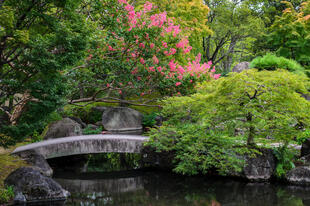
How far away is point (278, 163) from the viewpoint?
334 inches

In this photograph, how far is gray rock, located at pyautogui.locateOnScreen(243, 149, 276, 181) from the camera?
27.4 ft

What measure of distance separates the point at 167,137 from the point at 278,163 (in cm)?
338

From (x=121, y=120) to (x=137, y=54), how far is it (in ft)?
20.6

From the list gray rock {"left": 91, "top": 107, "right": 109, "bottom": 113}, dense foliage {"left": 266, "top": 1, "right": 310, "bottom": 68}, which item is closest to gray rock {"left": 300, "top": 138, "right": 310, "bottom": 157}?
dense foliage {"left": 266, "top": 1, "right": 310, "bottom": 68}

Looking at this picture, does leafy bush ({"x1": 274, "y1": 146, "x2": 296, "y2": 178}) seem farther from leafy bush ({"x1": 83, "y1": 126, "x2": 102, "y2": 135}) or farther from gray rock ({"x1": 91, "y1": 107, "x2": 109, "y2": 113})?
gray rock ({"x1": 91, "y1": 107, "x2": 109, "y2": 113})

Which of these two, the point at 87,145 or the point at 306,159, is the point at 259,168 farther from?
the point at 87,145

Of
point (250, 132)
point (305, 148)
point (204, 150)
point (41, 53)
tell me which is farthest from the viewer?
point (305, 148)

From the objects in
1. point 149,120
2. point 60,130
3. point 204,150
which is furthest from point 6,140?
point 149,120

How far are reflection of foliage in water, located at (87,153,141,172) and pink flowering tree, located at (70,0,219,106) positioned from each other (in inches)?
97.5

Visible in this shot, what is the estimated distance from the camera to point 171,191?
750 centimetres

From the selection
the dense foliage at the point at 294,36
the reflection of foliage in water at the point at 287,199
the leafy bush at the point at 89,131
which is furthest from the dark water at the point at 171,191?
the dense foliage at the point at 294,36

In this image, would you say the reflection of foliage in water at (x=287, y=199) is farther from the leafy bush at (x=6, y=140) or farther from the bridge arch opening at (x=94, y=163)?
the leafy bush at (x=6, y=140)

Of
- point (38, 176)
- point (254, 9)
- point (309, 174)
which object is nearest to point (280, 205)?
point (309, 174)

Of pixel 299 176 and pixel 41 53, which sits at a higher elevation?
pixel 41 53
